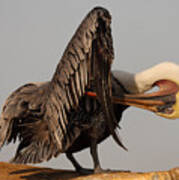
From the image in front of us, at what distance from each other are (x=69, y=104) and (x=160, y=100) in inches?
34.9

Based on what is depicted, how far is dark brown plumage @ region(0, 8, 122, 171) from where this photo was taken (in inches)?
144

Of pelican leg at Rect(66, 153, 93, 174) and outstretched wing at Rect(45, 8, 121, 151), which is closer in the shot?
outstretched wing at Rect(45, 8, 121, 151)

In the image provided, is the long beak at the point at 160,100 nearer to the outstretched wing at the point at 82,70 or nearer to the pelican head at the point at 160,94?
the pelican head at the point at 160,94

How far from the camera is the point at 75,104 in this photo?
12.3 ft

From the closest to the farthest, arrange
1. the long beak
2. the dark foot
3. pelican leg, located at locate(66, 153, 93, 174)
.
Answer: the long beak → the dark foot → pelican leg, located at locate(66, 153, 93, 174)

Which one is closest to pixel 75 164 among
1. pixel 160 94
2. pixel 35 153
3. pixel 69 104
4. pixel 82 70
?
pixel 35 153

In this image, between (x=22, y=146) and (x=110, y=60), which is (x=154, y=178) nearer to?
(x=110, y=60)

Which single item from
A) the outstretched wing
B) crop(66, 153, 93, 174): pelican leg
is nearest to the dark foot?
crop(66, 153, 93, 174): pelican leg

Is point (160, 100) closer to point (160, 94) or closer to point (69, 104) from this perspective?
point (160, 94)

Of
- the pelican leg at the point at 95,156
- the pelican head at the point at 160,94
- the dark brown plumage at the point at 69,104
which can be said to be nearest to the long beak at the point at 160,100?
the pelican head at the point at 160,94

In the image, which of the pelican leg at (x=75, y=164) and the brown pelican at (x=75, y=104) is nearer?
the brown pelican at (x=75, y=104)

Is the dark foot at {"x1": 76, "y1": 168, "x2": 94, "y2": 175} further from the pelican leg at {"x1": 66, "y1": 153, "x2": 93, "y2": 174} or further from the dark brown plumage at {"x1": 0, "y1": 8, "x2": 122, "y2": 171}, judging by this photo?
the dark brown plumage at {"x1": 0, "y1": 8, "x2": 122, "y2": 171}

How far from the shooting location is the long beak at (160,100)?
4.05 metres

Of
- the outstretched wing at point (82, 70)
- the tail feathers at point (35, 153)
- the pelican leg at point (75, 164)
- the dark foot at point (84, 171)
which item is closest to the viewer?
the outstretched wing at point (82, 70)
